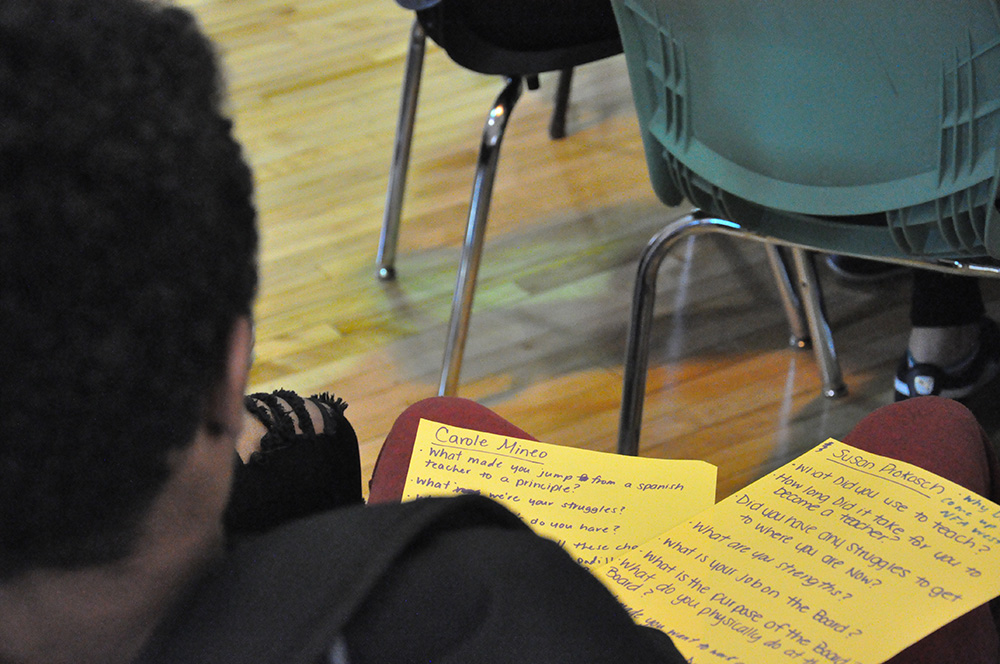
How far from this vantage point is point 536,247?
5.78 feet

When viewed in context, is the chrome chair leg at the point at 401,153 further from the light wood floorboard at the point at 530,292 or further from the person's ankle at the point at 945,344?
the person's ankle at the point at 945,344

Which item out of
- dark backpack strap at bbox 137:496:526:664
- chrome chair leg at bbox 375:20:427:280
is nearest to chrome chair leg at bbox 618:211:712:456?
chrome chair leg at bbox 375:20:427:280

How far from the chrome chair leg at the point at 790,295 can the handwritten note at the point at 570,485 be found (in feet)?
2.77

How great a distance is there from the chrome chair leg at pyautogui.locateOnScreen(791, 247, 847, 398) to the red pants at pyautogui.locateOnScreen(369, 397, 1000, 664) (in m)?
0.75

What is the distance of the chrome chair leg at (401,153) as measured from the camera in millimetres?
1555

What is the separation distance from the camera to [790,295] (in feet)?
4.69

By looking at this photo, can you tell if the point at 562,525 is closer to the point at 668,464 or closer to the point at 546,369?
the point at 668,464

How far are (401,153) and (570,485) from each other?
1113mm

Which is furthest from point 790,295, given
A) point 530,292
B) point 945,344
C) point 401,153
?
point 401,153

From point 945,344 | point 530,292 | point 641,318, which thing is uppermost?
point 641,318

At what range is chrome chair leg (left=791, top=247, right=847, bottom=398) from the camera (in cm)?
135

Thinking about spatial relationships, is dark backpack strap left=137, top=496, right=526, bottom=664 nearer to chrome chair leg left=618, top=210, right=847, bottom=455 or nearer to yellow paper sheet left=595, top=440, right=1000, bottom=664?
yellow paper sheet left=595, top=440, right=1000, bottom=664

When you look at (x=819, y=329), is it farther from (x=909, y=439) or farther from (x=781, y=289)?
(x=909, y=439)

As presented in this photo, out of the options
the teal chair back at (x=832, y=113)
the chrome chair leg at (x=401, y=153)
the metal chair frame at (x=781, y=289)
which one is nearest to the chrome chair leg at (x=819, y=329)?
the metal chair frame at (x=781, y=289)
